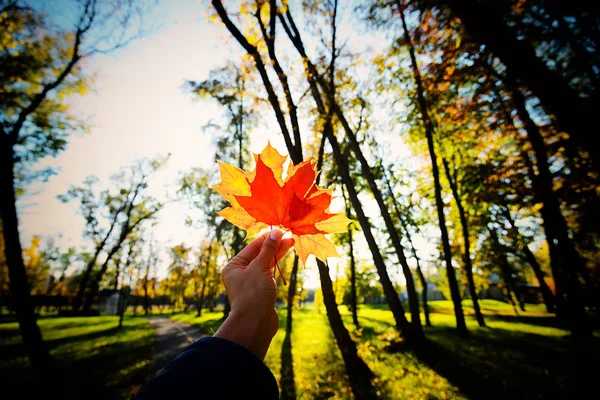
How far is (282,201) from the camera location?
1.47 metres

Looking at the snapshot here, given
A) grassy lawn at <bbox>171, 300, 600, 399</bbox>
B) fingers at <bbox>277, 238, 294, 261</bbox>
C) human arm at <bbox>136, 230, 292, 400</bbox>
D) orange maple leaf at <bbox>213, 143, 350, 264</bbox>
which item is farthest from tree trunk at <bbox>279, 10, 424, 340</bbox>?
human arm at <bbox>136, 230, 292, 400</bbox>

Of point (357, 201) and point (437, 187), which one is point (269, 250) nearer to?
point (357, 201)

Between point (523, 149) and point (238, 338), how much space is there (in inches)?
574

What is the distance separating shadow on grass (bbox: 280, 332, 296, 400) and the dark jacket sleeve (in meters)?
6.96

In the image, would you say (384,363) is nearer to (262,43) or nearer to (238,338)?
(238,338)

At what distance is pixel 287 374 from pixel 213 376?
899 centimetres

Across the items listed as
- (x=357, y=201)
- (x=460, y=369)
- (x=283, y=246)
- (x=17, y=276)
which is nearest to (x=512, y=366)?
(x=460, y=369)

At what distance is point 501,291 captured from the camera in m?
58.0

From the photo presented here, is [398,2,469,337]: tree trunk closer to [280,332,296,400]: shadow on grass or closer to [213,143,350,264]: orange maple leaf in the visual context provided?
[280,332,296,400]: shadow on grass

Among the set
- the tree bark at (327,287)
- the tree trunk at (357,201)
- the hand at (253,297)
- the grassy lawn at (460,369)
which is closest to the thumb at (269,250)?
the hand at (253,297)

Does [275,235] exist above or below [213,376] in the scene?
above

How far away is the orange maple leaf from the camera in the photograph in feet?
4.70

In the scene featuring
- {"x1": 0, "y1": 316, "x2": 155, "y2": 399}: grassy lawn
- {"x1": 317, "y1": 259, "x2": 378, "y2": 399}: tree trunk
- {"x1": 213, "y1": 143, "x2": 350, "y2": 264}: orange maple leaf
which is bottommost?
{"x1": 0, "y1": 316, "x2": 155, "y2": 399}: grassy lawn

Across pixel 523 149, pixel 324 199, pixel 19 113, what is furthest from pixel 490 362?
pixel 19 113
